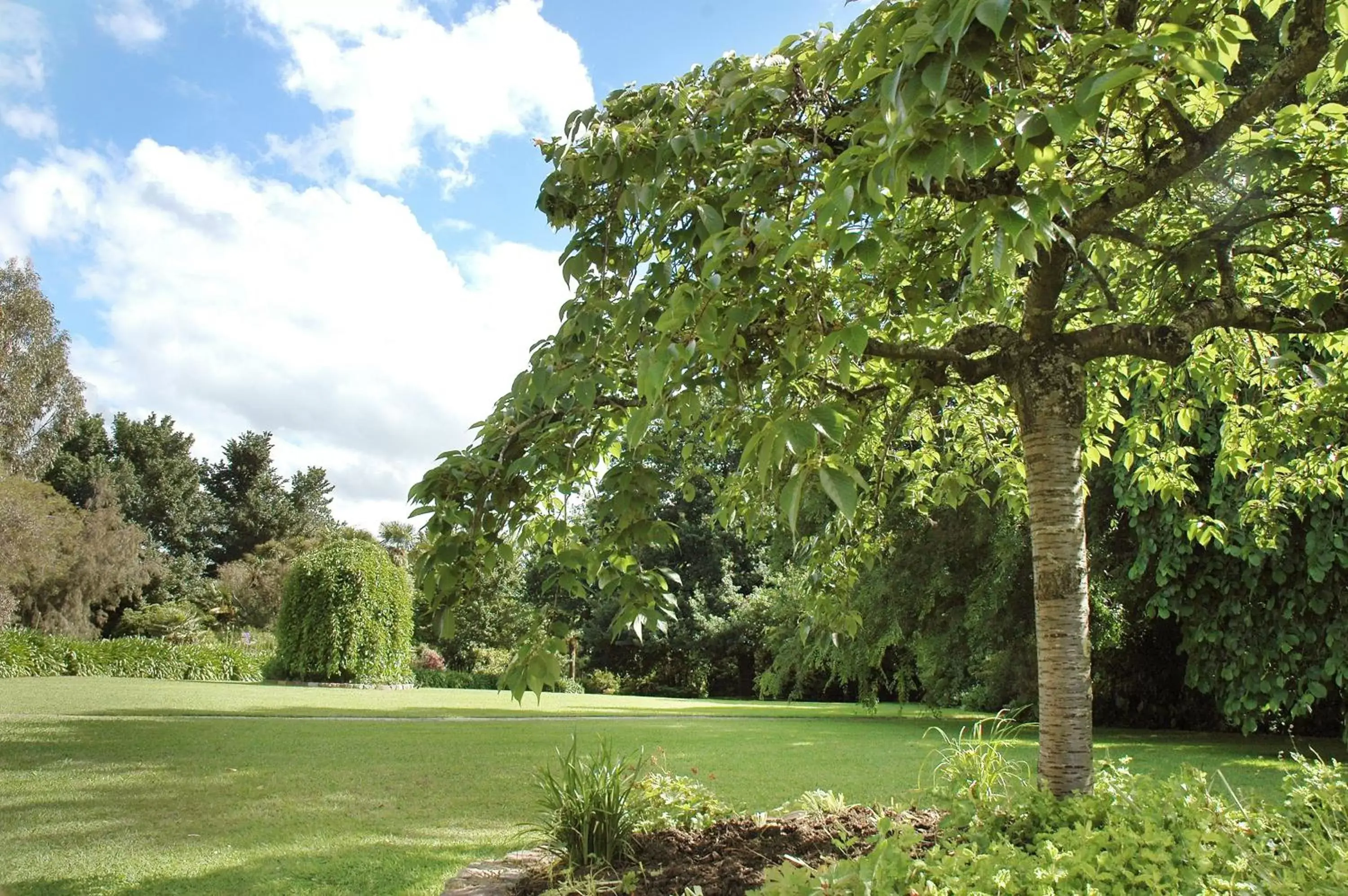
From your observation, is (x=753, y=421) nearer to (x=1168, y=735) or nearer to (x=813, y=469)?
(x=813, y=469)

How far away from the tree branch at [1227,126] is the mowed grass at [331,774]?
250cm

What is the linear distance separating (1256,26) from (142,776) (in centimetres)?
1093

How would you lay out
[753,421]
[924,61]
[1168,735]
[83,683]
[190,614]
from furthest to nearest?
[190,614], [83,683], [1168,735], [753,421], [924,61]

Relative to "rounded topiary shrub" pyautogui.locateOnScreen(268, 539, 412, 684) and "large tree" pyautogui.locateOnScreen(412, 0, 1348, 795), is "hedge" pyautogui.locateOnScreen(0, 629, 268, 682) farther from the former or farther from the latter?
"large tree" pyautogui.locateOnScreen(412, 0, 1348, 795)

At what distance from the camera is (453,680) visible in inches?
911

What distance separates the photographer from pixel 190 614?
30766 mm

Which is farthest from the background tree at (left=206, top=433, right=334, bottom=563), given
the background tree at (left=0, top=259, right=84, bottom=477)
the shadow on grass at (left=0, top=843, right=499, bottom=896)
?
the shadow on grass at (left=0, top=843, right=499, bottom=896)

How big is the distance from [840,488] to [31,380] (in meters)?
29.4

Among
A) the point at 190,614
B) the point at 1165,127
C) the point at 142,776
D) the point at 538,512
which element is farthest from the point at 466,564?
the point at 190,614

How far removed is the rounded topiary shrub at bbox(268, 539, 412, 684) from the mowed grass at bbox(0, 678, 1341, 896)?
15.9 ft

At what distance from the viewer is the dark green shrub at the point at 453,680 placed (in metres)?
22.5

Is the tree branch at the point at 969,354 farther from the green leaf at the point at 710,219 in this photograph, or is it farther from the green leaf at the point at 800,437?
the green leaf at the point at 800,437

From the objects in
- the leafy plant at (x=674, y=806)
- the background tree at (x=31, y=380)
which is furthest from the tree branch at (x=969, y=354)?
the background tree at (x=31, y=380)

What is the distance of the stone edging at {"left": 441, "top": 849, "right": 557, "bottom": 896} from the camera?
3426mm
